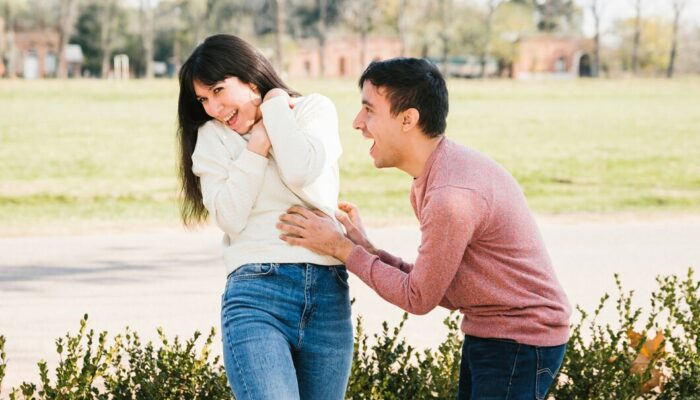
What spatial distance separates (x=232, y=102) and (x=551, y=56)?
80.5 m

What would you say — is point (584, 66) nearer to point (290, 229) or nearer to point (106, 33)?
point (106, 33)

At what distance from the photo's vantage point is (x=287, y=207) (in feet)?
8.83

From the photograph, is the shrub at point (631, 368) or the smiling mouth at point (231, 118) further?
the shrub at point (631, 368)

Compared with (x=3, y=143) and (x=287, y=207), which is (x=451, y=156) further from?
(x=3, y=143)

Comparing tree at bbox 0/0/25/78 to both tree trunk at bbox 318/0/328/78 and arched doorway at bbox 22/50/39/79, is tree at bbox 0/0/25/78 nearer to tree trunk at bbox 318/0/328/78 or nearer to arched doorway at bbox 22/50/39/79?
arched doorway at bbox 22/50/39/79

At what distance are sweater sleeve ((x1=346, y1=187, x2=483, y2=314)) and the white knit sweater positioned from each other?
0.67ft

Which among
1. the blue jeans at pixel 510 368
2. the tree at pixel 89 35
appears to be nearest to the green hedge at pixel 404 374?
the blue jeans at pixel 510 368

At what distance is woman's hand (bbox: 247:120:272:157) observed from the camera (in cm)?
261

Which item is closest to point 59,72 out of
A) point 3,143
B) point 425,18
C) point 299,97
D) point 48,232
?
point 425,18

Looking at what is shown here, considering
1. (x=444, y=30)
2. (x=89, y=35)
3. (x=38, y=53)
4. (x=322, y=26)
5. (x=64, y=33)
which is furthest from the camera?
(x=38, y=53)

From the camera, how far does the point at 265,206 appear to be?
267cm

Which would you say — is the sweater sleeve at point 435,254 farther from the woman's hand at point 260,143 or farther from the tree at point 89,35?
the tree at point 89,35

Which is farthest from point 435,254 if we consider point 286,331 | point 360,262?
point 286,331

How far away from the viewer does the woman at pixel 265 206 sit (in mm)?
2564
